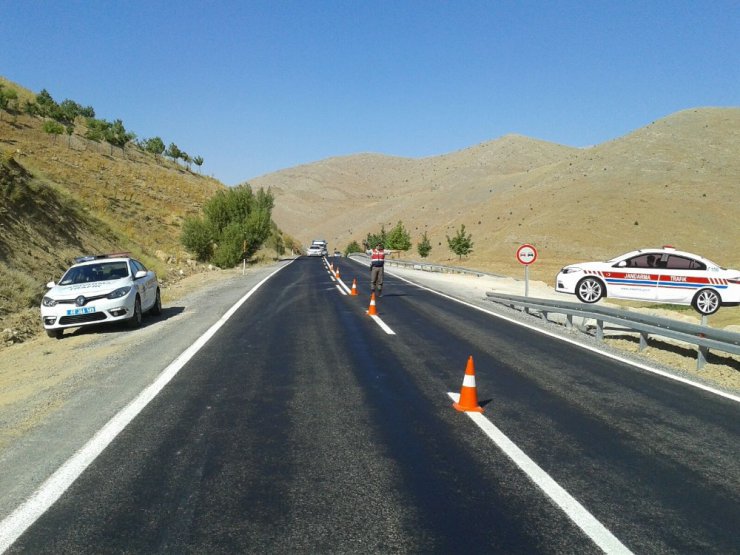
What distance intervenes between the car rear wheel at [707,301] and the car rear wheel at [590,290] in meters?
2.55

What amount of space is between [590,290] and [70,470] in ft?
53.9

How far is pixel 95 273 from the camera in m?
13.3

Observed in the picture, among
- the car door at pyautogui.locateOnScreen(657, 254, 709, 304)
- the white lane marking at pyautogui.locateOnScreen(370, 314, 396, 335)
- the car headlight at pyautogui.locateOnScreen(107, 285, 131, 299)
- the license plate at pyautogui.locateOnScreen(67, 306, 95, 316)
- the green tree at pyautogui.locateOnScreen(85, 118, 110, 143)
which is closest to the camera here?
the license plate at pyautogui.locateOnScreen(67, 306, 95, 316)

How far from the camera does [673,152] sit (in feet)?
307

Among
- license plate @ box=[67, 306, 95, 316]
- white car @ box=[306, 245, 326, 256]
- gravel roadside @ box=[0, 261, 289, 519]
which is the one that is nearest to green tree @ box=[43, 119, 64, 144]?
white car @ box=[306, 245, 326, 256]

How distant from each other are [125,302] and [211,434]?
7.89m

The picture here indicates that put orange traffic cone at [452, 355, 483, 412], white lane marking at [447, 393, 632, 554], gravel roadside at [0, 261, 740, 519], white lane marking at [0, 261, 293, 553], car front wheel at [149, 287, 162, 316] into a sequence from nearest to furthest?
white lane marking at [447, 393, 632, 554] → white lane marking at [0, 261, 293, 553] → gravel roadside at [0, 261, 740, 519] → orange traffic cone at [452, 355, 483, 412] → car front wheel at [149, 287, 162, 316]

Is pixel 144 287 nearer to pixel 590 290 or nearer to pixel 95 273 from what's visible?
pixel 95 273

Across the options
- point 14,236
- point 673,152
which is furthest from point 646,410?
point 673,152

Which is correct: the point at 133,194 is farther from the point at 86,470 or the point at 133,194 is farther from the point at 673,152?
the point at 673,152

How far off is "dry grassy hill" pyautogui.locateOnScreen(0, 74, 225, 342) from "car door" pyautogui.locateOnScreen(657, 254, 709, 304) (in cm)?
1724

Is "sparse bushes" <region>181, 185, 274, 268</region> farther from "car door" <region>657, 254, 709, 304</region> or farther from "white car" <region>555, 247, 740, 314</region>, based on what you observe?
"car door" <region>657, 254, 709, 304</region>

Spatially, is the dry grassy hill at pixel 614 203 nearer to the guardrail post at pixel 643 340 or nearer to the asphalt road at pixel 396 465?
the guardrail post at pixel 643 340

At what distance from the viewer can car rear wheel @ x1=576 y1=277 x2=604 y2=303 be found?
17938mm
